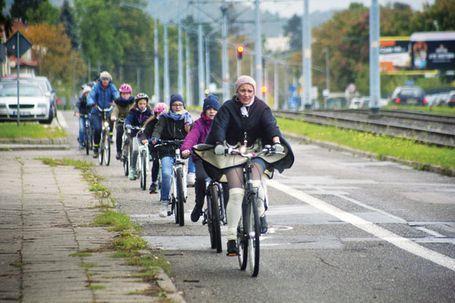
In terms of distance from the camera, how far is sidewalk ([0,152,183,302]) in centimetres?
935

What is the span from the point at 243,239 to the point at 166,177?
5280 millimetres

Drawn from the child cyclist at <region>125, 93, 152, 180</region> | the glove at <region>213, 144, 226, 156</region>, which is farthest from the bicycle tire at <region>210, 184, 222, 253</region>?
the child cyclist at <region>125, 93, 152, 180</region>

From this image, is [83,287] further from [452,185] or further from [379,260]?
[452,185]

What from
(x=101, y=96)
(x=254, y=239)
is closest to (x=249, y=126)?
(x=254, y=239)

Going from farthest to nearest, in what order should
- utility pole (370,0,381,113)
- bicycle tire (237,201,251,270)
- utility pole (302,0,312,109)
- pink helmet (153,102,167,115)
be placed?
utility pole (302,0,312,109), utility pole (370,0,381,113), pink helmet (153,102,167,115), bicycle tire (237,201,251,270)

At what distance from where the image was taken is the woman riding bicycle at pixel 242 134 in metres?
11.5

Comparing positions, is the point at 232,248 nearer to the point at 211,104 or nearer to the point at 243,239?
the point at 243,239

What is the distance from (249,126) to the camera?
11.6 metres

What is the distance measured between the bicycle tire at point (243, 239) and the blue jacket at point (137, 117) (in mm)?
10166

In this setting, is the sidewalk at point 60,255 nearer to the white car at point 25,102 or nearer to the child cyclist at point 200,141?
the child cyclist at point 200,141

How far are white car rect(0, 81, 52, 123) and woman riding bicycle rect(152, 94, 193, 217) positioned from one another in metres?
26.6

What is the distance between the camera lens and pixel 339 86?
483 ft

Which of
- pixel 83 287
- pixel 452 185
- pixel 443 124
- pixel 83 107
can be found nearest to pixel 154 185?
pixel 452 185

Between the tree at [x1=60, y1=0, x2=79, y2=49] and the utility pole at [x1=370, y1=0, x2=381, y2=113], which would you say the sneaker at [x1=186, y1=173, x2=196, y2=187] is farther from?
the tree at [x1=60, y1=0, x2=79, y2=49]
